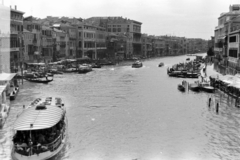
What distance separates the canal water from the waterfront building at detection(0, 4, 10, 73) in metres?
10.9

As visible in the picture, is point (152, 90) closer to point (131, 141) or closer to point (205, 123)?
point (205, 123)

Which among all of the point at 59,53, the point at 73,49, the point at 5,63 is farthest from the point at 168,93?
the point at 73,49

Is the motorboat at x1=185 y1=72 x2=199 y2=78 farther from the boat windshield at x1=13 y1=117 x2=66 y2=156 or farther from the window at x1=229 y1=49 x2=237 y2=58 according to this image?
the boat windshield at x1=13 y1=117 x2=66 y2=156

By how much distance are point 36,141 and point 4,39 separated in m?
32.3

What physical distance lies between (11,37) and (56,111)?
32513mm

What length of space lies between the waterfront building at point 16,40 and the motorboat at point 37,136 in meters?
30.0

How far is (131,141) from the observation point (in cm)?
1747

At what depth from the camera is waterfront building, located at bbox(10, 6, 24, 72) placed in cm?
4600

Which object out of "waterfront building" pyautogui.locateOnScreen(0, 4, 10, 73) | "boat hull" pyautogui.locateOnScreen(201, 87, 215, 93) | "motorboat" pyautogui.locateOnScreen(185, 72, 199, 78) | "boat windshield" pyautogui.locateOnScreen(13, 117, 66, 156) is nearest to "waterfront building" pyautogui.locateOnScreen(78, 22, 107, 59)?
"waterfront building" pyautogui.locateOnScreen(0, 4, 10, 73)

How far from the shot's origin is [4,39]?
4400 centimetres

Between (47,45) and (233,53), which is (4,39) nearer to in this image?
(47,45)

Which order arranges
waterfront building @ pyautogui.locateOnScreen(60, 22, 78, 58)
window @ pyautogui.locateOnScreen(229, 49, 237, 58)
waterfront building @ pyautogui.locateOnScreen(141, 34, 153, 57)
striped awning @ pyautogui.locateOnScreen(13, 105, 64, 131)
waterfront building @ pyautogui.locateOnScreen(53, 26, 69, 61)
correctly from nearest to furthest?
striped awning @ pyautogui.locateOnScreen(13, 105, 64, 131) < window @ pyautogui.locateOnScreen(229, 49, 237, 58) < waterfront building @ pyautogui.locateOnScreen(53, 26, 69, 61) < waterfront building @ pyautogui.locateOnScreen(60, 22, 78, 58) < waterfront building @ pyautogui.locateOnScreen(141, 34, 153, 57)

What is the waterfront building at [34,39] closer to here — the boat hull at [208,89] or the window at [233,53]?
the window at [233,53]

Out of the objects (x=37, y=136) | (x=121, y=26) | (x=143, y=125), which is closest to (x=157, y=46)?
(x=121, y=26)
